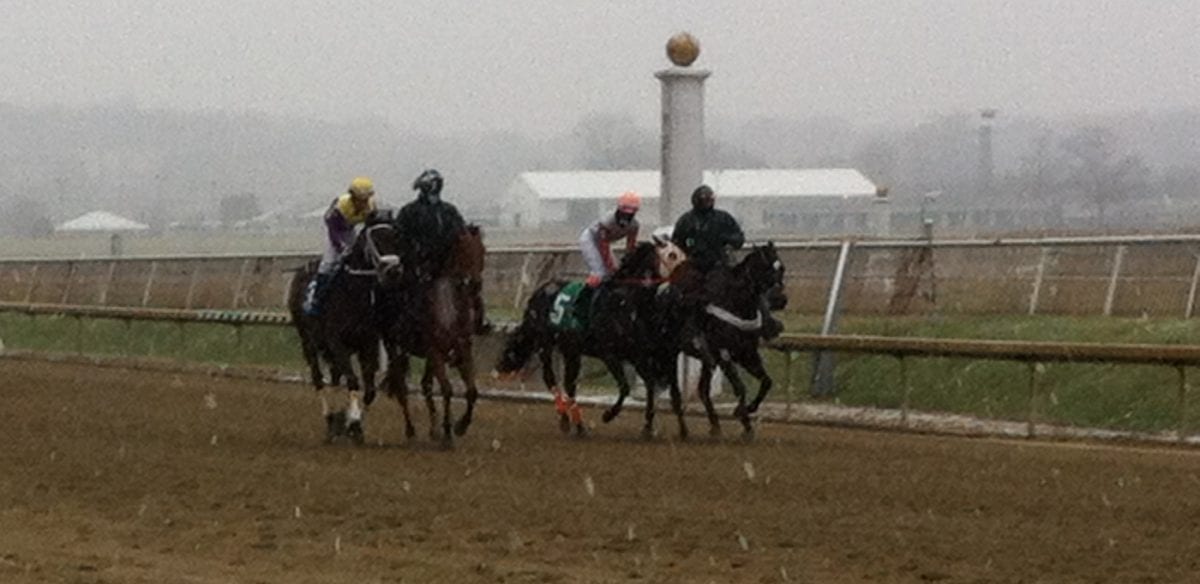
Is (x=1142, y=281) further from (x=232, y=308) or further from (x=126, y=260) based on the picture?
(x=126, y=260)

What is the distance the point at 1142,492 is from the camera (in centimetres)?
1384

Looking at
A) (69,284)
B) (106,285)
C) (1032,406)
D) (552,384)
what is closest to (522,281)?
(552,384)

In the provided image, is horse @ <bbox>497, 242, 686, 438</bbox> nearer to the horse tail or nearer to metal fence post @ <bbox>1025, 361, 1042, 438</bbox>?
the horse tail

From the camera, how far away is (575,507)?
42.2ft

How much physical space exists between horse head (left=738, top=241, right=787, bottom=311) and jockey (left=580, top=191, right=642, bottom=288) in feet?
3.29

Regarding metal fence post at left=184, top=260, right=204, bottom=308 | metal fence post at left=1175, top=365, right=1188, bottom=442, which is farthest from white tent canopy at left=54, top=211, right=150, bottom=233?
metal fence post at left=1175, top=365, right=1188, bottom=442

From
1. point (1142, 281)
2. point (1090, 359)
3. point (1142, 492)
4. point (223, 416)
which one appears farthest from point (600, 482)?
point (1142, 281)

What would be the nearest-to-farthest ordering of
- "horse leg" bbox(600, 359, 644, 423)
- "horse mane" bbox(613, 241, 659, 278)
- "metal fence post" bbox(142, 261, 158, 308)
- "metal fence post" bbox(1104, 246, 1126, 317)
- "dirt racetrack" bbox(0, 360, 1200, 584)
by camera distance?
→ "dirt racetrack" bbox(0, 360, 1200, 584) → "horse mane" bbox(613, 241, 659, 278) → "horse leg" bbox(600, 359, 644, 423) → "metal fence post" bbox(1104, 246, 1126, 317) → "metal fence post" bbox(142, 261, 158, 308)

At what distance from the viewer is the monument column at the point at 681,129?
2289cm

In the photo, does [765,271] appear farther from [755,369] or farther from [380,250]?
[380,250]

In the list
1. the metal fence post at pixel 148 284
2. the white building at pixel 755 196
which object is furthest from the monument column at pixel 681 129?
the white building at pixel 755 196

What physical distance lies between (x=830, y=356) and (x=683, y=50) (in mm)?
3037

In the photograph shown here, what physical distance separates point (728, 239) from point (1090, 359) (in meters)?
2.73

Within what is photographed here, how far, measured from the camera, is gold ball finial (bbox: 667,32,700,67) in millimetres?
23016
